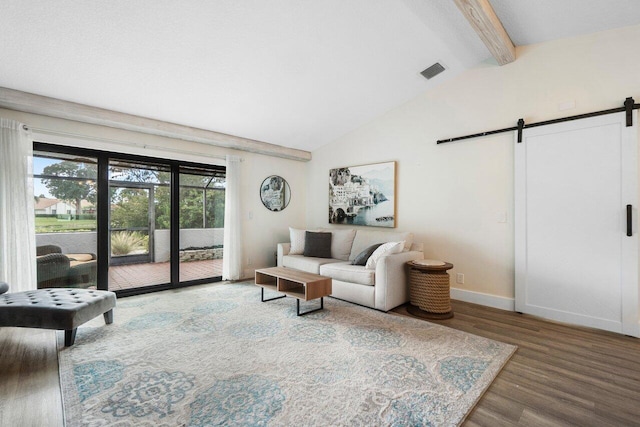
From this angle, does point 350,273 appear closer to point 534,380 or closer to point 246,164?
point 534,380

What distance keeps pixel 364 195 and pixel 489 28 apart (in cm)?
272

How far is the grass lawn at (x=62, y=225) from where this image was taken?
11.1ft

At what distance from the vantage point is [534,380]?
6.35ft

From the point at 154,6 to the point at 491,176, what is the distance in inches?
153

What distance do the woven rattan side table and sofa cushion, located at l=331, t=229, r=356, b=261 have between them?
4.41ft

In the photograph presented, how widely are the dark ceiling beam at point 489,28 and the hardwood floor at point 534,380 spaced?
294cm

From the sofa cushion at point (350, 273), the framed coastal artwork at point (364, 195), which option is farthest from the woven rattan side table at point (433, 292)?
the framed coastal artwork at point (364, 195)

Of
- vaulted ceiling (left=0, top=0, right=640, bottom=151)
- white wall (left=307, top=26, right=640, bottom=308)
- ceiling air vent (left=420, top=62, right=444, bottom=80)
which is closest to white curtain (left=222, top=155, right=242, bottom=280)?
vaulted ceiling (left=0, top=0, right=640, bottom=151)

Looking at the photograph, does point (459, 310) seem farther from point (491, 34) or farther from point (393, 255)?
point (491, 34)

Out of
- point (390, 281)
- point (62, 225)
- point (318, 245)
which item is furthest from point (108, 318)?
point (390, 281)

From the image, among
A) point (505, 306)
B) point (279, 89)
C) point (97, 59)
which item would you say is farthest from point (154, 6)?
point (505, 306)

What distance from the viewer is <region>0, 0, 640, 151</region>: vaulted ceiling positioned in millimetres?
2354

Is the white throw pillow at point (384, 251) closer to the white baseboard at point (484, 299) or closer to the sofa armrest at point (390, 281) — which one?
the sofa armrest at point (390, 281)

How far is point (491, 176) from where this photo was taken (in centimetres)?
354
